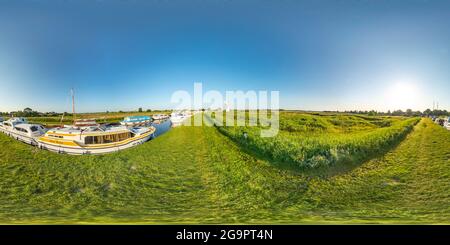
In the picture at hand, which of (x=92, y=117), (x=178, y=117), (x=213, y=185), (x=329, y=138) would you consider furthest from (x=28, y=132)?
(x=329, y=138)

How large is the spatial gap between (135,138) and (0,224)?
1.74 meters

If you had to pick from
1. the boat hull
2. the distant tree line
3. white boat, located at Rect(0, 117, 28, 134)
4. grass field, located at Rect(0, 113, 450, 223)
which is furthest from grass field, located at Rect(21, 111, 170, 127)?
the distant tree line

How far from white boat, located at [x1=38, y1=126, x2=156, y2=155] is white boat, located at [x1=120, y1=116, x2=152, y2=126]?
2.7 inches

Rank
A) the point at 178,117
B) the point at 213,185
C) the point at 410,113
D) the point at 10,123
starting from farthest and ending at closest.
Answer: the point at 10,123, the point at 410,113, the point at 178,117, the point at 213,185

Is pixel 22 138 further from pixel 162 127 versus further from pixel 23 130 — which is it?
pixel 162 127

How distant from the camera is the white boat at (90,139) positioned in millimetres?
3680

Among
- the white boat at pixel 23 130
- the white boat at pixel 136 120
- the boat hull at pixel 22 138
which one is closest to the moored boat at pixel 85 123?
the white boat at pixel 136 120

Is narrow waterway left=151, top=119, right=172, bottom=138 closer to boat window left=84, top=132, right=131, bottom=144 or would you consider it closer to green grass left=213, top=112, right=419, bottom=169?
boat window left=84, top=132, right=131, bottom=144

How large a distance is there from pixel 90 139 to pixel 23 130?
1.13 m

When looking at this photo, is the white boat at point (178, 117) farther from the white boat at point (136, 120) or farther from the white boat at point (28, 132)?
the white boat at point (28, 132)

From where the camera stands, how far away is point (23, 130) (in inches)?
154

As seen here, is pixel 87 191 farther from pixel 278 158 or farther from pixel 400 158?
pixel 400 158
